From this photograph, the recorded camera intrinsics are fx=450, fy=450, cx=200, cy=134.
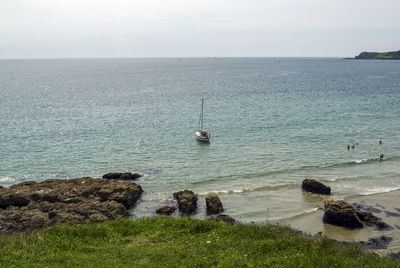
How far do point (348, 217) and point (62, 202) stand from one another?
83.1 feet

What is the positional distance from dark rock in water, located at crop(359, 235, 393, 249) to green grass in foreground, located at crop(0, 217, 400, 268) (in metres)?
8.41

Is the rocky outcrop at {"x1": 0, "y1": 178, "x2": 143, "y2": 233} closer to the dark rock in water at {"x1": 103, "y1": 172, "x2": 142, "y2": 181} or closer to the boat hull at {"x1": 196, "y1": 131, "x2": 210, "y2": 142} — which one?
the dark rock in water at {"x1": 103, "y1": 172, "x2": 142, "y2": 181}

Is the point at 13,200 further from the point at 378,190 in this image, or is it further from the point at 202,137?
the point at 378,190

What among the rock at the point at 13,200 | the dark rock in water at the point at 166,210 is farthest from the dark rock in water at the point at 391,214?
the rock at the point at 13,200

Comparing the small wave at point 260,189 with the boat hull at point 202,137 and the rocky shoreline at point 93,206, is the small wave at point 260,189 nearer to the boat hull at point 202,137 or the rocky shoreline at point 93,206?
the rocky shoreline at point 93,206

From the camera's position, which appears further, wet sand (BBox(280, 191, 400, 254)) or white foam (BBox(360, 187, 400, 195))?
white foam (BBox(360, 187, 400, 195))

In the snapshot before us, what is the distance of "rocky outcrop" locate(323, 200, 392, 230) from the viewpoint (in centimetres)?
3741

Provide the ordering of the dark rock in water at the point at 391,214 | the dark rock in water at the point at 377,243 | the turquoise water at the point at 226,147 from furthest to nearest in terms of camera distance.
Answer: the turquoise water at the point at 226,147 → the dark rock in water at the point at 391,214 → the dark rock in water at the point at 377,243

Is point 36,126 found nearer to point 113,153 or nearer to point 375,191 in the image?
point 113,153

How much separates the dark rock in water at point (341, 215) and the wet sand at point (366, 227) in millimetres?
467

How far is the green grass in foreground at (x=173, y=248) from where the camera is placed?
22125 mm

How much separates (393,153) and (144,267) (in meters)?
52.2

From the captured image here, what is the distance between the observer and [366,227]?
3753 centimetres

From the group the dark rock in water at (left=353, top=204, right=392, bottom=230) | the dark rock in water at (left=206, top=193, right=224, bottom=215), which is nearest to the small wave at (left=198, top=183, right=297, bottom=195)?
the dark rock in water at (left=206, top=193, right=224, bottom=215)
